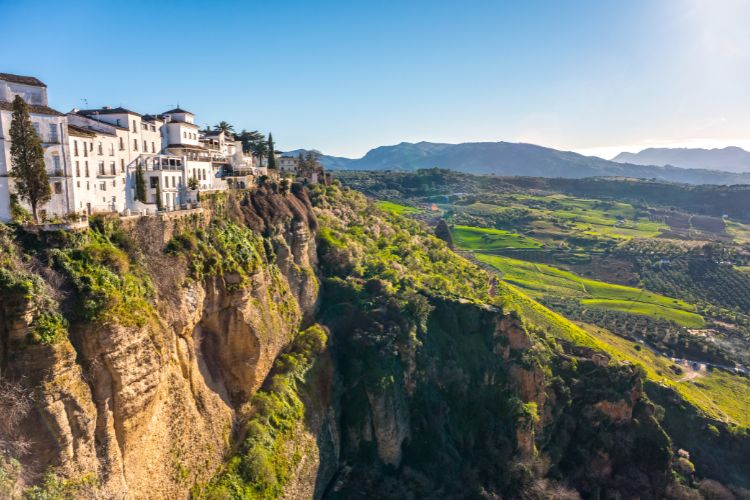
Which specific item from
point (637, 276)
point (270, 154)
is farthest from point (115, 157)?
point (637, 276)

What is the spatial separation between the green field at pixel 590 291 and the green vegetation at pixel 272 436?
75751 millimetres

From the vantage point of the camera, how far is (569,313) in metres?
99.6

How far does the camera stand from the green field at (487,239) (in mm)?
138125

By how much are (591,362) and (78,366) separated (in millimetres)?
53950

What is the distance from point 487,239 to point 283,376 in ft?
364

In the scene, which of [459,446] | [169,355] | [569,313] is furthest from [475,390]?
[569,313]

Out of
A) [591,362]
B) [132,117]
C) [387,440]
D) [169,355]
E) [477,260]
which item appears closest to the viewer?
[169,355]

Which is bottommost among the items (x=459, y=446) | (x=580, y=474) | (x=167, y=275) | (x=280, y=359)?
(x=580, y=474)

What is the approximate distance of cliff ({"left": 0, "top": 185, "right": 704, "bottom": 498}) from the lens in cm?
2294

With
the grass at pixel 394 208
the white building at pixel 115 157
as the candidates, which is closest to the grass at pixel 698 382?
the grass at pixel 394 208

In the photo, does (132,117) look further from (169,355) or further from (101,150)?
(169,355)

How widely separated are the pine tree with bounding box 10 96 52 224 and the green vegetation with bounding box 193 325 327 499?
19445mm

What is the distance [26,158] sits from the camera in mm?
26156

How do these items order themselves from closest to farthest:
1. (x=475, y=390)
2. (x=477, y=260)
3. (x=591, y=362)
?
(x=475, y=390)
(x=591, y=362)
(x=477, y=260)
